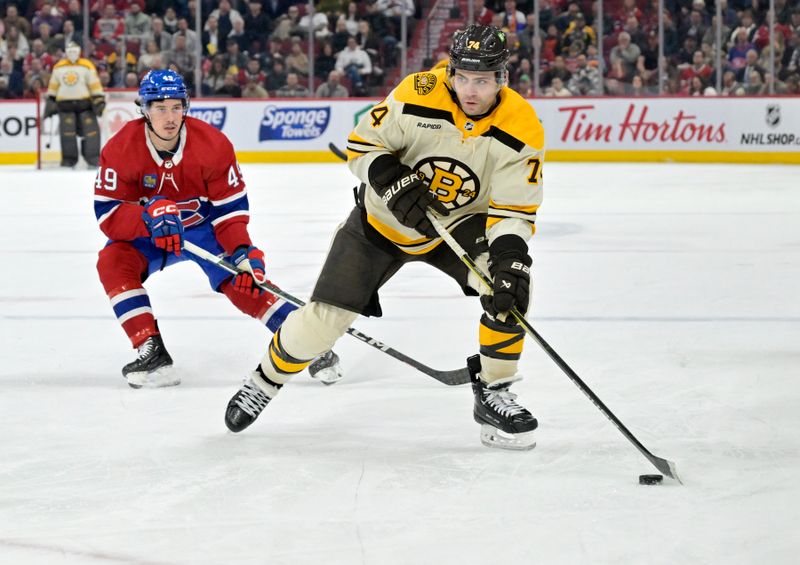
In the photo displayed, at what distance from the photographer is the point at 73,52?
1165 centimetres

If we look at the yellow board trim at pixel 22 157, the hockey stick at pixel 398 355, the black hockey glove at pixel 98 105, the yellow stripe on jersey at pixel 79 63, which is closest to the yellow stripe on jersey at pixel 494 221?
the hockey stick at pixel 398 355

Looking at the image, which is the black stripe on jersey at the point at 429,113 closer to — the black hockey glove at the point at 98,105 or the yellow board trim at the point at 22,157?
the black hockey glove at the point at 98,105

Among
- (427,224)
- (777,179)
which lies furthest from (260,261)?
(777,179)

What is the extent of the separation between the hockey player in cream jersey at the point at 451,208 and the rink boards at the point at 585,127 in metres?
9.32

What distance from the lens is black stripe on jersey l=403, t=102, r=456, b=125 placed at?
2697mm

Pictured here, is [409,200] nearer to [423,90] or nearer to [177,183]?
[423,90]

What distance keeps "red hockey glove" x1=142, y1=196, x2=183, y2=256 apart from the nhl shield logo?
30.9ft

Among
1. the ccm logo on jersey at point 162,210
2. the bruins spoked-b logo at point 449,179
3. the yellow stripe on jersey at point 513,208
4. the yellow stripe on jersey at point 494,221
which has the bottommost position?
the ccm logo on jersey at point 162,210

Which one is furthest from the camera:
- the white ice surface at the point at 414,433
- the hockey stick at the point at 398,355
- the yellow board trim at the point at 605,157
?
the yellow board trim at the point at 605,157

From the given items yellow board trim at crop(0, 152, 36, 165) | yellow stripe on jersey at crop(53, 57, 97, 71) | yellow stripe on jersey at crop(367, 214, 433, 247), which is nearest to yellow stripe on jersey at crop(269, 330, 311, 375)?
yellow stripe on jersey at crop(367, 214, 433, 247)

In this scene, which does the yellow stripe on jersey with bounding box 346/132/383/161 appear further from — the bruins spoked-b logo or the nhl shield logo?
the nhl shield logo

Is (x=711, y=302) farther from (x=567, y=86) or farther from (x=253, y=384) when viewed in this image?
(x=567, y=86)

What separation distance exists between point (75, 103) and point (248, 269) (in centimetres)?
892

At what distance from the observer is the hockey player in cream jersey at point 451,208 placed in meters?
2.66
